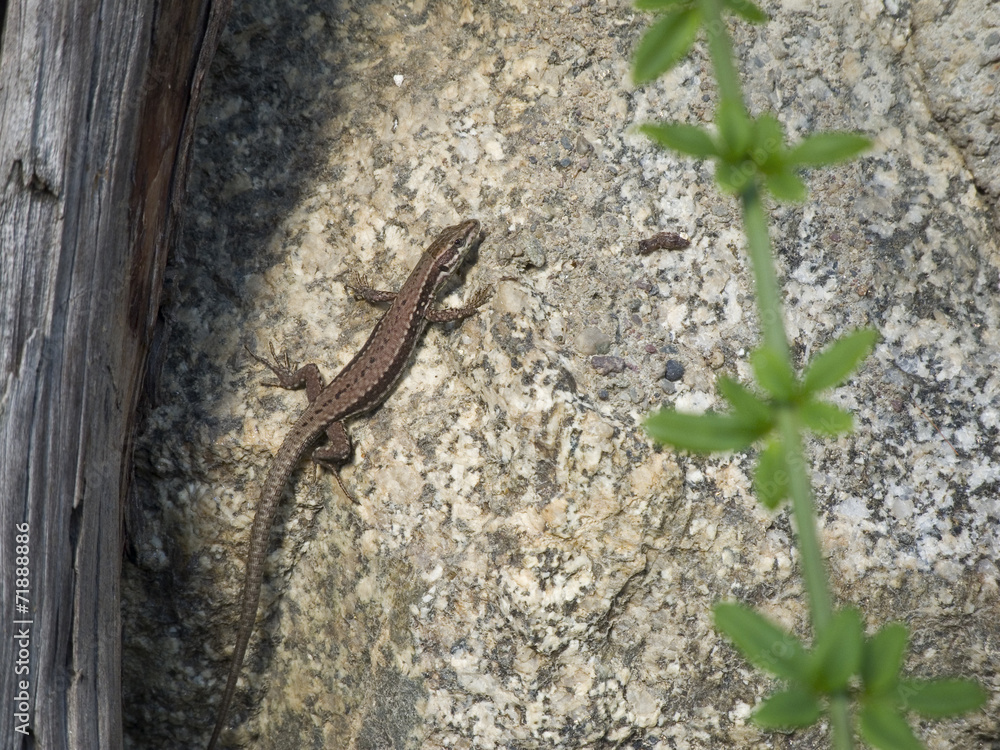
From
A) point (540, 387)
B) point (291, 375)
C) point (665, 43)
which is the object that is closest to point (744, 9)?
point (665, 43)

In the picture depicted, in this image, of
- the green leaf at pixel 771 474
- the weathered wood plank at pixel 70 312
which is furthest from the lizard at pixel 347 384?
the green leaf at pixel 771 474

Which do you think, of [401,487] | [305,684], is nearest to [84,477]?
[401,487]

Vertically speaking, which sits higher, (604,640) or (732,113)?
(604,640)

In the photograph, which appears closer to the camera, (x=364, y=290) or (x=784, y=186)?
(x=784, y=186)

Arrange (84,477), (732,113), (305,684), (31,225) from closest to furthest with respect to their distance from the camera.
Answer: (732,113) < (31,225) < (84,477) < (305,684)

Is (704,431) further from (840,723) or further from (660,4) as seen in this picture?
(660,4)

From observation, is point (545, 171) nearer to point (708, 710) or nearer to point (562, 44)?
point (562, 44)
